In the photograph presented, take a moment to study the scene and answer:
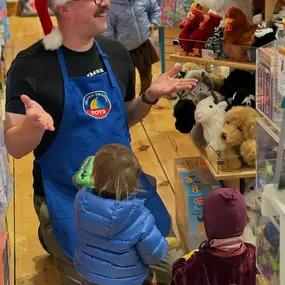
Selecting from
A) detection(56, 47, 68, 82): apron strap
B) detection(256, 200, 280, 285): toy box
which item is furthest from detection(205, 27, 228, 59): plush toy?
detection(256, 200, 280, 285): toy box

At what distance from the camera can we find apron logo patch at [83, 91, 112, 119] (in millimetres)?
2439

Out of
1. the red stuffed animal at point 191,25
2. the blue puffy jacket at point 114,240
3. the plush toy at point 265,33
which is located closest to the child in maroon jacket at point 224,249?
the blue puffy jacket at point 114,240

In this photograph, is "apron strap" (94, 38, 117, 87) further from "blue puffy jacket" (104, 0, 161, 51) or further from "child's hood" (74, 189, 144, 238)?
"blue puffy jacket" (104, 0, 161, 51)

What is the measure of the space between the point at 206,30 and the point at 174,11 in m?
1.05

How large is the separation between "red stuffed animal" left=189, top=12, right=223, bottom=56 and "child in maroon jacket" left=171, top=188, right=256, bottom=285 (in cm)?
105

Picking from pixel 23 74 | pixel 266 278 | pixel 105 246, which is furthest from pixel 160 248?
pixel 23 74

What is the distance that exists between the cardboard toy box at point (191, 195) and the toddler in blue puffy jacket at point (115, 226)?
1.92 feet

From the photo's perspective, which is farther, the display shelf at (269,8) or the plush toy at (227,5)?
the plush toy at (227,5)

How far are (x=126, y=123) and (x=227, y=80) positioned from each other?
0.51m

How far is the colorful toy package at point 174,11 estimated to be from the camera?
12.2ft

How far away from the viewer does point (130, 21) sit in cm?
419

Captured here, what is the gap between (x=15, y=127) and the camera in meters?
2.29

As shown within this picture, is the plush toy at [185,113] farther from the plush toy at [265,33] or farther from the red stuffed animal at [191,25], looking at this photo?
the plush toy at [265,33]

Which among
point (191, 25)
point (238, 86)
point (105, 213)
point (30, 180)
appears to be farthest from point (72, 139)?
point (30, 180)
